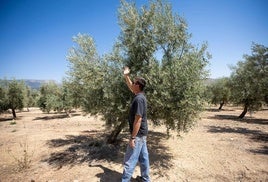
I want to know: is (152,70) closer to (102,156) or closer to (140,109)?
(140,109)

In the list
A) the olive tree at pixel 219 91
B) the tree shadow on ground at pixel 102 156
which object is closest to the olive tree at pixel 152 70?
the tree shadow on ground at pixel 102 156

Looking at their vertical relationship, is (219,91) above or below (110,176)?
above

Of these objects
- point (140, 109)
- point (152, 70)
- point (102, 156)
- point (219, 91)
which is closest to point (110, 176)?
point (102, 156)

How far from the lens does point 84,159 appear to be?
8.42 meters

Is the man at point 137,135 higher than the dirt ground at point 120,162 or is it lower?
higher

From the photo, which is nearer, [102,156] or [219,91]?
[102,156]

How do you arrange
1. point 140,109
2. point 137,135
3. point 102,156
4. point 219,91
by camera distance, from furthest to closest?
point 219,91 → point 102,156 → point 137,135 → point 140,109

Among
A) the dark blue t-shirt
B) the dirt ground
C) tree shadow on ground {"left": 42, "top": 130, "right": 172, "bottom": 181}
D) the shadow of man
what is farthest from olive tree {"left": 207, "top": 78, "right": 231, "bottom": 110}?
the dark blue t-shirt

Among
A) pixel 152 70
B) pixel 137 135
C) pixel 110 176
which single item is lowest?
pixel 110 176

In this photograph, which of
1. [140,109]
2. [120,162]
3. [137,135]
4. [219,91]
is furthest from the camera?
[219,91]

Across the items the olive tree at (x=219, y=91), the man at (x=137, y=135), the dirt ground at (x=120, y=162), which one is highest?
the olive tree at (x=219, y=91)

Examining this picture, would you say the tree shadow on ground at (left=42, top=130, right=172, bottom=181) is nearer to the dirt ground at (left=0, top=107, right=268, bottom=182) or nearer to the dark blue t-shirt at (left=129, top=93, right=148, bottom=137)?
the dirt ground at (left=0, top=107, right=268, bottom=182)

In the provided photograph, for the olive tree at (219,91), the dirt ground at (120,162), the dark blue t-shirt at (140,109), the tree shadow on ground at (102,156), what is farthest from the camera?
the olive tree at (219,91)

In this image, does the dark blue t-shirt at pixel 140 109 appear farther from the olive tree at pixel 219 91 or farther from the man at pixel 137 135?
the olive tree at pixel 219 91
